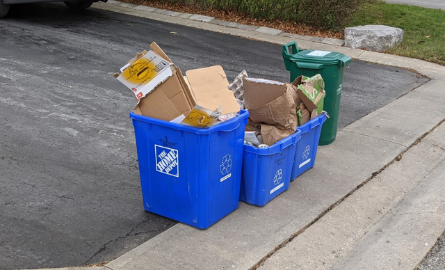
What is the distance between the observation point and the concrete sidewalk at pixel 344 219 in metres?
4.15

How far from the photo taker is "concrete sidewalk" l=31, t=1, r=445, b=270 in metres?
4.15

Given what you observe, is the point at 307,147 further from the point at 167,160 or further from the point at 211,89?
the point at 167,160

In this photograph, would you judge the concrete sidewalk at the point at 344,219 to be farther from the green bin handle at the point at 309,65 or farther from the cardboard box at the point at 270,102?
the green bin handle at the point at 309,65

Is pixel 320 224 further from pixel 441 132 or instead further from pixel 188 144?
pixel 441 132

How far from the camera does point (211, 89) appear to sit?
4.46 meters

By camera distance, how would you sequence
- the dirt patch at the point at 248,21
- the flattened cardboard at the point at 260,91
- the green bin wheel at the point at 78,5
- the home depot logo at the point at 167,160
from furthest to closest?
the green bin wheel at the point at 78,5 < the dirt patch at the point at 248,21 < the flattened cardboard at the point at 260,91 < the home depot logo at the point at 167,160

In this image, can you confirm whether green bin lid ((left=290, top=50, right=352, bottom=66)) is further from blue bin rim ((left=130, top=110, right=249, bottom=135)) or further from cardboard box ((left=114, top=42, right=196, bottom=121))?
cardboard box ((left=114, top=42, right=196, bottom=121))

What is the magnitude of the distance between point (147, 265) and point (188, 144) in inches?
37.2

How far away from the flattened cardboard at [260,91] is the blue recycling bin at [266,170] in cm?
39

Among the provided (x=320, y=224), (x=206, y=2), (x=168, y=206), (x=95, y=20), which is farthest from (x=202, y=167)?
(x=206, y=2)

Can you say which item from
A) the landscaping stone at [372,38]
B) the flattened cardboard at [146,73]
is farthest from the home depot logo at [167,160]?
the landscaping stone at [372,38]

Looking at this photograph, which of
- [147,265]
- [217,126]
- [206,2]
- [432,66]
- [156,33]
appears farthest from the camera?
[206,2]

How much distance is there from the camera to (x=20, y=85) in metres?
7.75

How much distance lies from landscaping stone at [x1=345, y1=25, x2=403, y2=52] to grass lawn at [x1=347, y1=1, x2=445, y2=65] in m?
0.19
